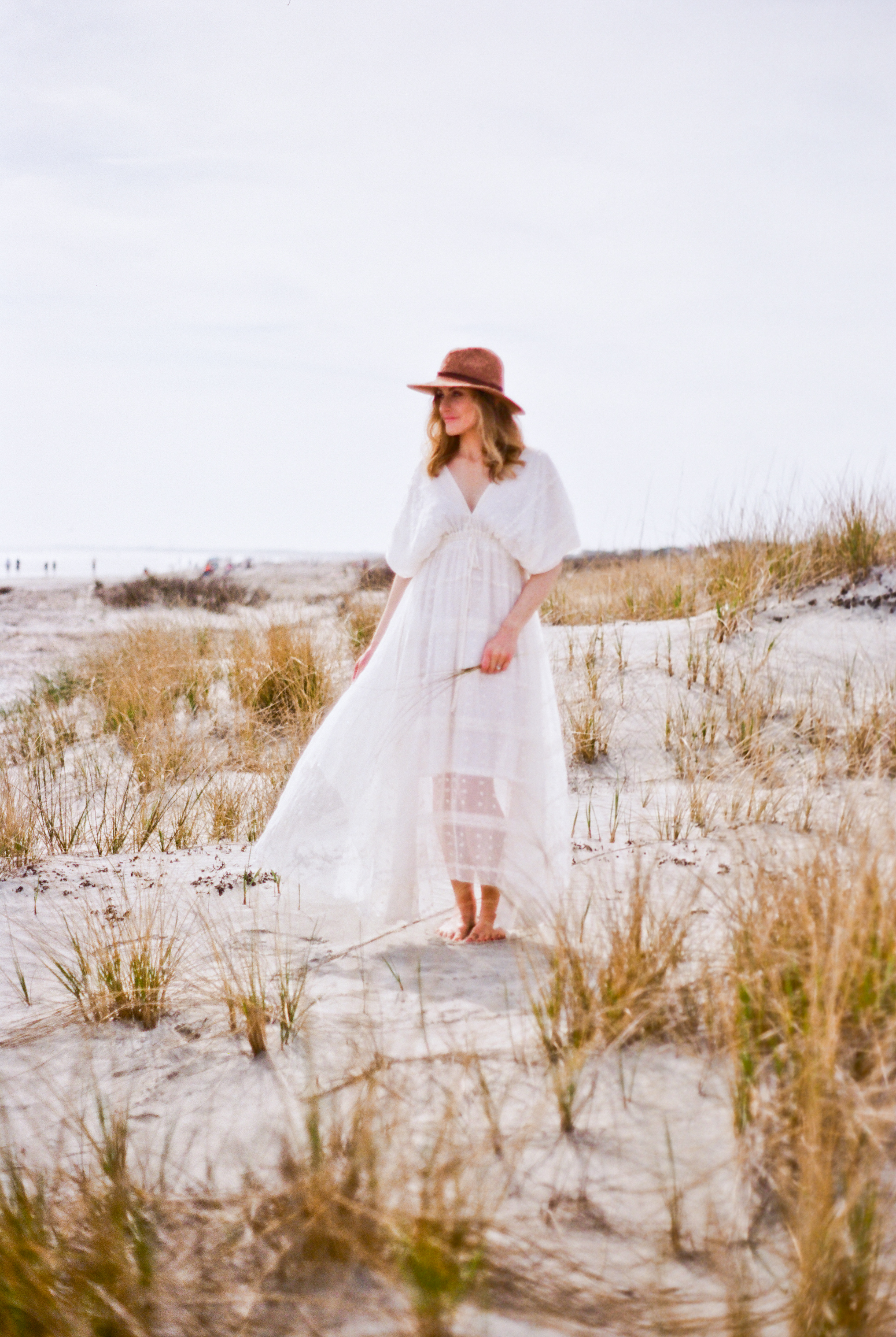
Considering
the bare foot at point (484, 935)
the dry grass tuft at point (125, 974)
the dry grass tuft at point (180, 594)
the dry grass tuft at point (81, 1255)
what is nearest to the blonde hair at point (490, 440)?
the bare foot at point (484, 935)

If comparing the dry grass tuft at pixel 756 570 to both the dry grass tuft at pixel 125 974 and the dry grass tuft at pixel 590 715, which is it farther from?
the dry grass tuft at pixel 125 974

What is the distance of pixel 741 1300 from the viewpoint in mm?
1264

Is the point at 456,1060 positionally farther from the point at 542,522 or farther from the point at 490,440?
the point at 490,440

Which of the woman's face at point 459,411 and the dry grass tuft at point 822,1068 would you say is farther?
the woman's face at point 459,411

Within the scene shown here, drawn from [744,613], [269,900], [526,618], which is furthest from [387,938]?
[744,613]

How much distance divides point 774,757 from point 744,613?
94.6 inches

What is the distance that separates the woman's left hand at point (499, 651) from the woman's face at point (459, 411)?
0.63m

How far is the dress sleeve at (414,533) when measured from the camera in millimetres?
2865

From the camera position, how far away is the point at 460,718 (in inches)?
110

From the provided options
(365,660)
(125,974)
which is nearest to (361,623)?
(365,660)

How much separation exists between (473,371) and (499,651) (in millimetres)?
837

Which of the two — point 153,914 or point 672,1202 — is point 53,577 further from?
point 672,1202

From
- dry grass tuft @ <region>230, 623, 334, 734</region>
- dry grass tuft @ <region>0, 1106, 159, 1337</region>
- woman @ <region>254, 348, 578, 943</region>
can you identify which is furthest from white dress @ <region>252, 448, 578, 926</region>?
dry grass tuft @ <region>230, 623, 334, 734</region>

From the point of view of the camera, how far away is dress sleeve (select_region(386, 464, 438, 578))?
9.40ft
